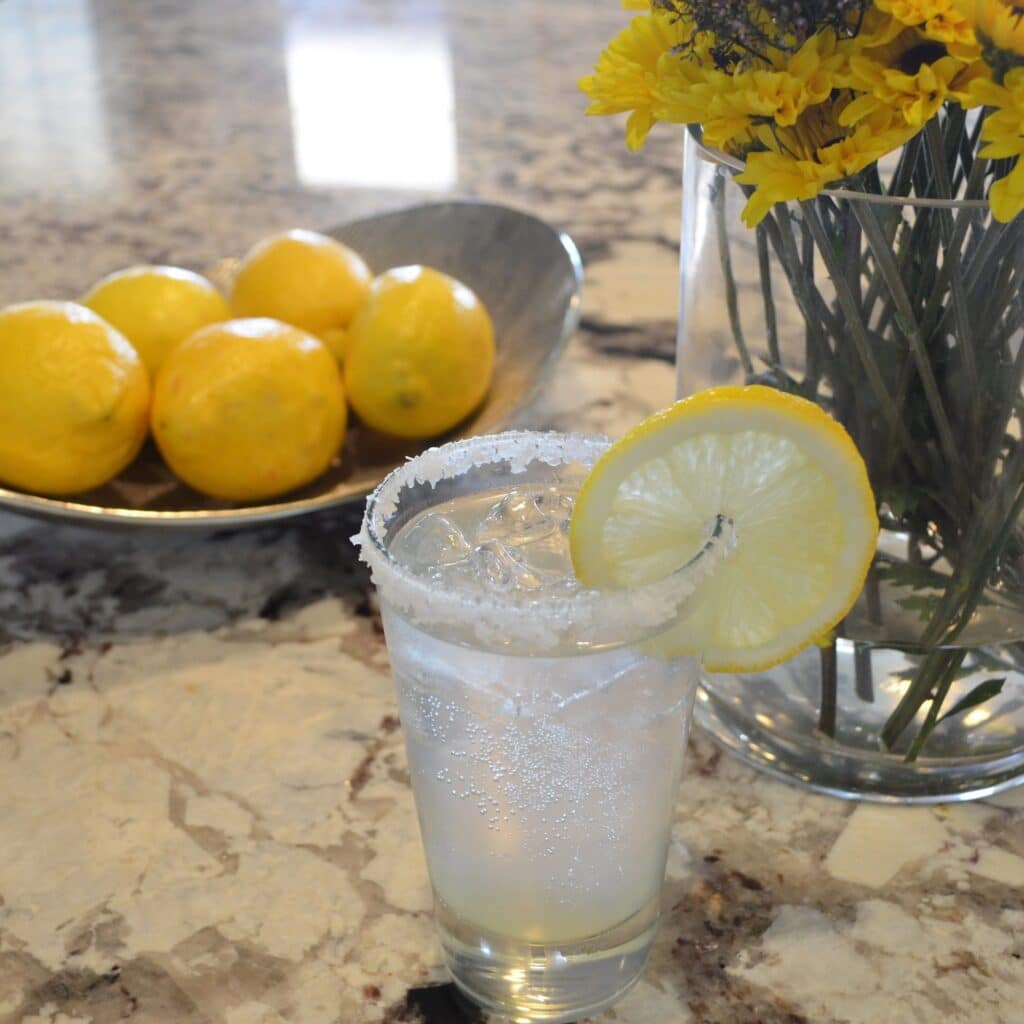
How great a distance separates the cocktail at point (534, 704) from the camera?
1.37ft

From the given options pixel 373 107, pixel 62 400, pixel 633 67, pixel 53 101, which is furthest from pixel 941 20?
pixel 53 101

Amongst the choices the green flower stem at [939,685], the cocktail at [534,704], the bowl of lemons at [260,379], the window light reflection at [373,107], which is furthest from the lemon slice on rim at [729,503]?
the window light reflection at [373,107]

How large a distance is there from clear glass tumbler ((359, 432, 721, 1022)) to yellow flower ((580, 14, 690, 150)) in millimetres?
123

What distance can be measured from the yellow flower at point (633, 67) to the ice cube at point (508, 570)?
0.16m

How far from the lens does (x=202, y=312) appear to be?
2.65ft

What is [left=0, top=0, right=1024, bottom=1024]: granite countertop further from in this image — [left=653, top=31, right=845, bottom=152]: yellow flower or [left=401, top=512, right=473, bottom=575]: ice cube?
[left=653, top=31, right=845, bottom=152]: yellow flower

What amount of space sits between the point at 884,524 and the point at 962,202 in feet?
0.46

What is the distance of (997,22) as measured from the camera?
1.25 feet

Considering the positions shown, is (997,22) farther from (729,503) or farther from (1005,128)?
(729,503)

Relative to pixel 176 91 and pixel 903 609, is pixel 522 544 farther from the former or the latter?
pixel 176 91

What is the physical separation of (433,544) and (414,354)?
29 cm

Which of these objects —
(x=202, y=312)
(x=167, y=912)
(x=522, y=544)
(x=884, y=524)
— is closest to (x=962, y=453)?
(x=884, y=524)

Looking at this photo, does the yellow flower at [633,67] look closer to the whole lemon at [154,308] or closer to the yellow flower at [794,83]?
the yellow flower at [794,83]

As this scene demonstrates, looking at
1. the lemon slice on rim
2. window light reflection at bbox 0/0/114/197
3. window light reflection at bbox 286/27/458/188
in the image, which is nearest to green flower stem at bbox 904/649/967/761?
the lemon slice on rim
